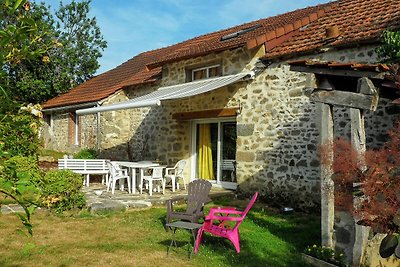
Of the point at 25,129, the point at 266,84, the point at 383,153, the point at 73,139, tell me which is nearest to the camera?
the point at 25,129

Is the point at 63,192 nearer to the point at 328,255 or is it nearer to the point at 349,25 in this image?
the point at 328,255

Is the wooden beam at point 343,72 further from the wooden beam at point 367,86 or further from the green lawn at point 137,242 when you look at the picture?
the green lawn at point 137,242

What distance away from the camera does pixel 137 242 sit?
7.41 m

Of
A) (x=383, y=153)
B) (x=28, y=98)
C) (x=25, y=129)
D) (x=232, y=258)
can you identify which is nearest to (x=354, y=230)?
(x=232, y=258)

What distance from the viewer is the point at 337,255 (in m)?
6.19

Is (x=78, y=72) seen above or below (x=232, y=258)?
above

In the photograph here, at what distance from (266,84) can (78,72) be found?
19.8m

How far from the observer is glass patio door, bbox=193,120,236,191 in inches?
526

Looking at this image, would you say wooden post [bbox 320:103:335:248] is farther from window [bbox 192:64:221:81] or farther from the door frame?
window [bbox 192:64:221:81]

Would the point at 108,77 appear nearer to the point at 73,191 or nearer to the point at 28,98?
the point at 28,98

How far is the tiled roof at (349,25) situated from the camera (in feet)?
31.2

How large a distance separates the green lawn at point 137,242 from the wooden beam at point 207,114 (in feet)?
12.4

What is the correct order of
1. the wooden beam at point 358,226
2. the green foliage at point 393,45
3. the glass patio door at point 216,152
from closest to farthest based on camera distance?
the wooden beam at point 358,226 → the green foliage at point 393,45 → the glass patio door at point 216,152

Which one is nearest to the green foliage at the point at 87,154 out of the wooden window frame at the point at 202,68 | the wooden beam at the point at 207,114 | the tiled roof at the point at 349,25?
the wooden beam at the point at 207,114
